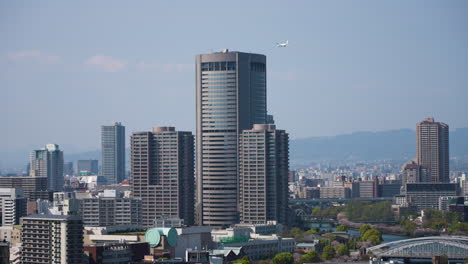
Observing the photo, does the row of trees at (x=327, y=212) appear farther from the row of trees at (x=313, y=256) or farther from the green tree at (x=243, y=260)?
the green tree at (x=243, y=260)

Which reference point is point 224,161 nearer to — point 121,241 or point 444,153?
point 121,241

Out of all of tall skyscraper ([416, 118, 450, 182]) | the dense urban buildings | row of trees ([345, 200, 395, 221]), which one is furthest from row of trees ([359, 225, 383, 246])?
tall skyscraper ([416, 118, 450, 182])

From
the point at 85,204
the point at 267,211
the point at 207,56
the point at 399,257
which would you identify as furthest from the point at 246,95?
the point at 399,257

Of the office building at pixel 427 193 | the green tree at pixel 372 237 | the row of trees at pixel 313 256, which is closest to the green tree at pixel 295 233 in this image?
the green tree at pixel 372 237

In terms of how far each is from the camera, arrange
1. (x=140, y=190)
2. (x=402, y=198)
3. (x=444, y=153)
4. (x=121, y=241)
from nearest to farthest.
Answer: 1. (x=121, y=241)
2. (x=140, y=190)
3. (x=402, y=198)
4. (x=444, y=153)

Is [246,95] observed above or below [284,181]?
above

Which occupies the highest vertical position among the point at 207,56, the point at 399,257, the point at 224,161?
the point at 207,56

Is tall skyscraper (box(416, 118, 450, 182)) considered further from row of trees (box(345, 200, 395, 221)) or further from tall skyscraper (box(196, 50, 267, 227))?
tall skyscraper (box(196, 50, 267, 227))
